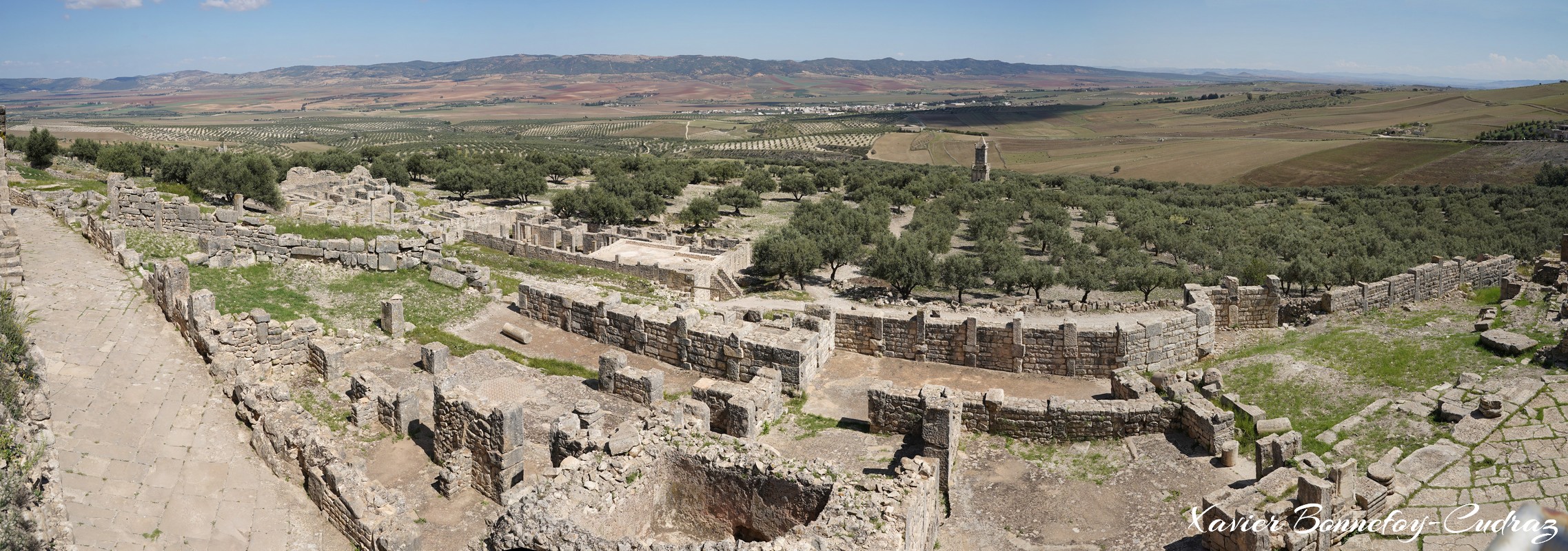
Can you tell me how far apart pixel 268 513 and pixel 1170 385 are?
1338cm

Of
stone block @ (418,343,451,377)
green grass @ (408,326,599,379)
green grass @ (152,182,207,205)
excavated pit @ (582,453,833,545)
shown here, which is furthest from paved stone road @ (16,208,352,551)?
green grass @ (152,182,207,205)

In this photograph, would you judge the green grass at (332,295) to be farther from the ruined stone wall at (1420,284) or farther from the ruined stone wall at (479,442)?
the ruined stone wall at (1420,284)

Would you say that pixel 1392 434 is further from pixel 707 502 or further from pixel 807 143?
pixel 807 143

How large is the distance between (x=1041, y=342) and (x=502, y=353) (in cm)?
1142

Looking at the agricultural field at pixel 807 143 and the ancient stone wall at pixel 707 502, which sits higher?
the agricultural field at pixel 807 143

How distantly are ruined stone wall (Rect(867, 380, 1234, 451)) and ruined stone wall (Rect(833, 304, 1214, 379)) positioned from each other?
3.03m

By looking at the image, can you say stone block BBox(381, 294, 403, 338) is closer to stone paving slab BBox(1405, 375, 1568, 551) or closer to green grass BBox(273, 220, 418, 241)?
green grass BBox(273, 220, 418, 241)

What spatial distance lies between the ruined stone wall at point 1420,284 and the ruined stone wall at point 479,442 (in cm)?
1835

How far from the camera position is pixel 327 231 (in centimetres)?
2516

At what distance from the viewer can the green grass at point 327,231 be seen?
24.6 m

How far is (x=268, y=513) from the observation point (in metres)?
11.1

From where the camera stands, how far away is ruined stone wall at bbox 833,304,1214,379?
17219mm

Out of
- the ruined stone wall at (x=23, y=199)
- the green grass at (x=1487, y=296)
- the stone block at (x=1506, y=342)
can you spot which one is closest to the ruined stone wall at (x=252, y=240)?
the ruined stone wall at (x=23, y=199)

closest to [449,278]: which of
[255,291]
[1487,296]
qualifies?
[255,291]
